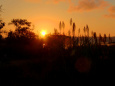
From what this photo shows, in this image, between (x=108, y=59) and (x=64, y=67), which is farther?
(x=108, y=59)

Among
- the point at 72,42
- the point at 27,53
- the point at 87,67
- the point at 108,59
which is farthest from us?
the point at 27,53

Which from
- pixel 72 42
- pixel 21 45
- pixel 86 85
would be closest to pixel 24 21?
pixel 21 45

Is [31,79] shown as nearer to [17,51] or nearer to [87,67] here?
[87,67]

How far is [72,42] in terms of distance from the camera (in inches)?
276

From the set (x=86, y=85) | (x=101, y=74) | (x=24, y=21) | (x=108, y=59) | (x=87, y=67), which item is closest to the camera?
(x=86, y=85)

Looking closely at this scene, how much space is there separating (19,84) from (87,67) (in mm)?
2800

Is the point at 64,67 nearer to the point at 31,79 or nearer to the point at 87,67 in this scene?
the point at 87,67

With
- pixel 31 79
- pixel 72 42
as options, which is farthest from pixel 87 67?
pixel 31 79

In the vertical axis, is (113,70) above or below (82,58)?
below

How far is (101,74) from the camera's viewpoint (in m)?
5.13

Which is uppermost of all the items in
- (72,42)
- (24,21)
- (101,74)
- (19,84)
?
(24,21)

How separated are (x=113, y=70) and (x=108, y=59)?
28.8 inches

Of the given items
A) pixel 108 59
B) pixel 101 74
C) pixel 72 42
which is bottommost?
pixel 101 74

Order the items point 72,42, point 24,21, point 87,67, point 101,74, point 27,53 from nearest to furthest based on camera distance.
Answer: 1. point 101,74
2. point 87,67
3. point 72,42
4. point 27,53
5. point 24,21
